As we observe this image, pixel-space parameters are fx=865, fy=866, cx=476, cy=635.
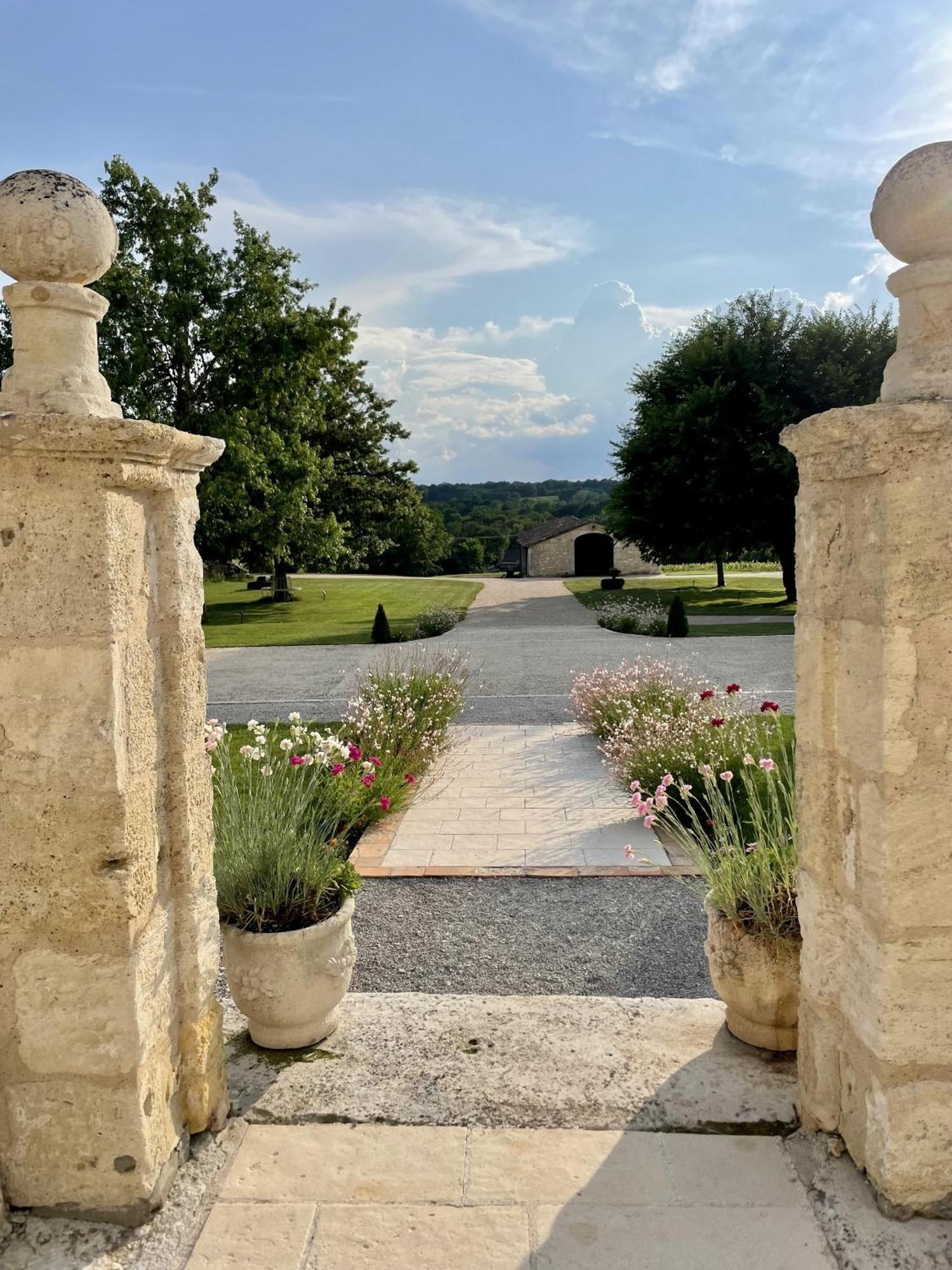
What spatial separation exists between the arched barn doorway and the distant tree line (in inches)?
52.6

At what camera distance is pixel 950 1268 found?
220cm

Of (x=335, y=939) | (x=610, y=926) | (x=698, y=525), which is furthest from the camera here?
(x=698, y=525)

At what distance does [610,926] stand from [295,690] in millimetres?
8990

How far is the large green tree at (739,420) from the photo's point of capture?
2205cm

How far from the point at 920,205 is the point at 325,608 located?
25522 mm

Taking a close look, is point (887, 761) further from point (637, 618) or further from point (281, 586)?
point (281, 586)

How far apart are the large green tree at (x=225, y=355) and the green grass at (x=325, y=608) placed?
1.99 m

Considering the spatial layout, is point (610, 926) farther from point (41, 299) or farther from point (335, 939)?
point (41, 299)

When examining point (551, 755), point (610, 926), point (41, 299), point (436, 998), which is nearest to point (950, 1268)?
point (436, 998)

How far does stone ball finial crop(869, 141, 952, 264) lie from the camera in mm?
2199

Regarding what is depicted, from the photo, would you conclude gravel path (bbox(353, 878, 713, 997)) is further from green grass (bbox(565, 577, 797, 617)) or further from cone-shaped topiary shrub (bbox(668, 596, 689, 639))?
green grass (bbox(565, 577, 797, 617))

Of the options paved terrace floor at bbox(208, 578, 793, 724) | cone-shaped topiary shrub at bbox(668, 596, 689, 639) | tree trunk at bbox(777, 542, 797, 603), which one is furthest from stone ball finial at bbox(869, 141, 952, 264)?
tree trunk at bbox(777, 542, 797, 603)

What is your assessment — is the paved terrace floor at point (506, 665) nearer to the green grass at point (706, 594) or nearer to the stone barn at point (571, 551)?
the green grass at point (706, 594)

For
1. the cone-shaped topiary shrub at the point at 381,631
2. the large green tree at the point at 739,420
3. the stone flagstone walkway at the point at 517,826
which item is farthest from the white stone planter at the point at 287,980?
the large green tree at the point at 739,420
